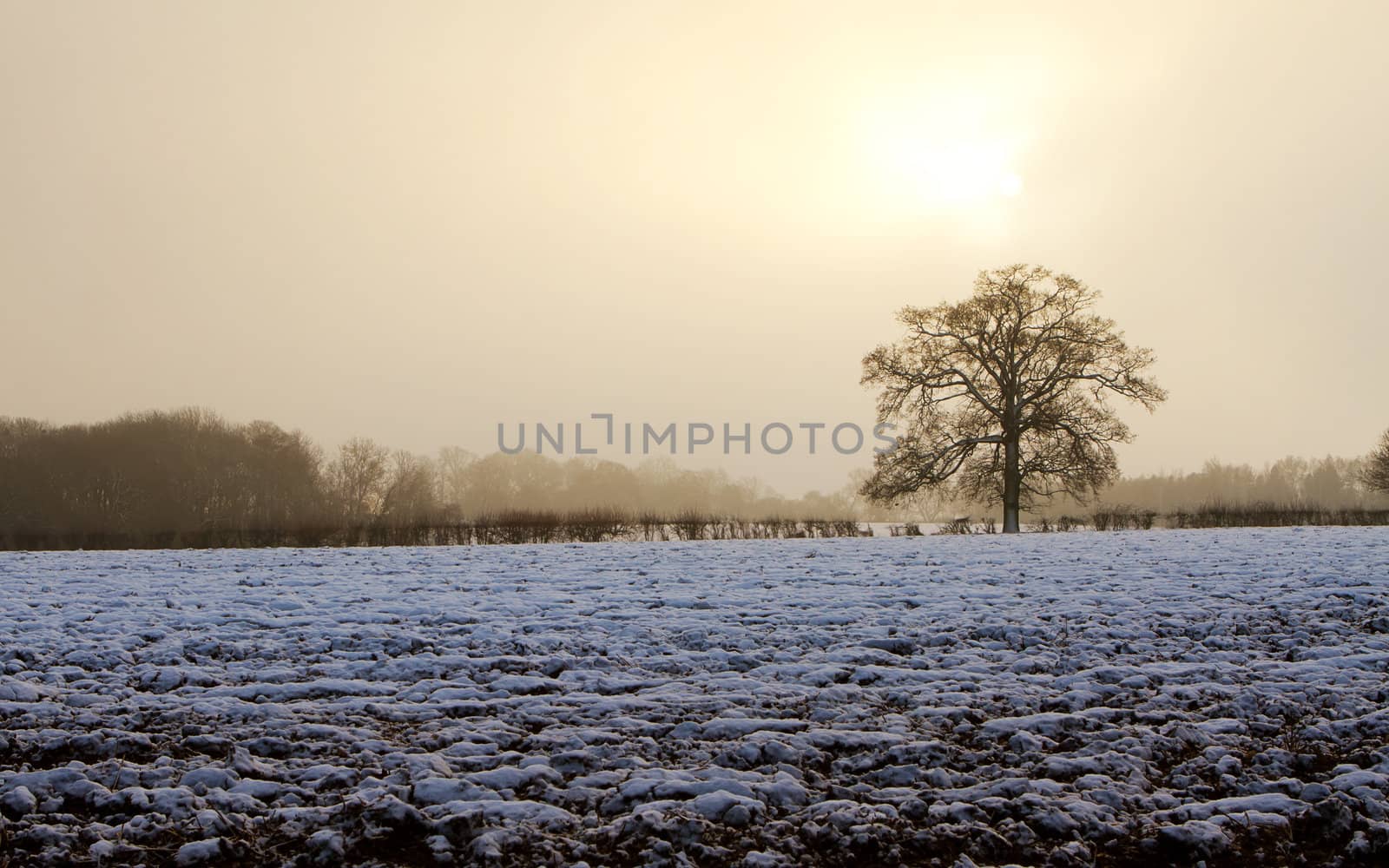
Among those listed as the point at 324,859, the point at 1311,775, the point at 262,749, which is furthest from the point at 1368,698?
the point at 262,749

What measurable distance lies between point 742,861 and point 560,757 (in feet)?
5.73

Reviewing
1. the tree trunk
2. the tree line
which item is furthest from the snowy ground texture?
the tree line

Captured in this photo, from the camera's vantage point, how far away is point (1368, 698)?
7.23 meters

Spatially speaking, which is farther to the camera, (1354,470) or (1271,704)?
(1354,470)

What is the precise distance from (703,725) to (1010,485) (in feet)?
95.2

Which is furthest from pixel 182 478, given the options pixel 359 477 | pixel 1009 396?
pixel 1009 396

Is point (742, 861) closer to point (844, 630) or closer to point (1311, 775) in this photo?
point (1311, 775)

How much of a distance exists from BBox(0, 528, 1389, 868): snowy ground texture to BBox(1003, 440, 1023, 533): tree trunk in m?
19.9

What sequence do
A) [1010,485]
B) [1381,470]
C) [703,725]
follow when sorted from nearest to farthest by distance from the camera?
[703,725], [1010,485], [1381,470]

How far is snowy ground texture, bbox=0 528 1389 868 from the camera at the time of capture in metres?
4.94

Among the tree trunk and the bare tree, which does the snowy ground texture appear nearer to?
the tree trunk

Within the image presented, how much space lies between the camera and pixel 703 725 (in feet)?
21.7

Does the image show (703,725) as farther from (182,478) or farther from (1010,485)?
(182,478)

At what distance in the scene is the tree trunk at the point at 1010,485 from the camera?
3253 centimetres
